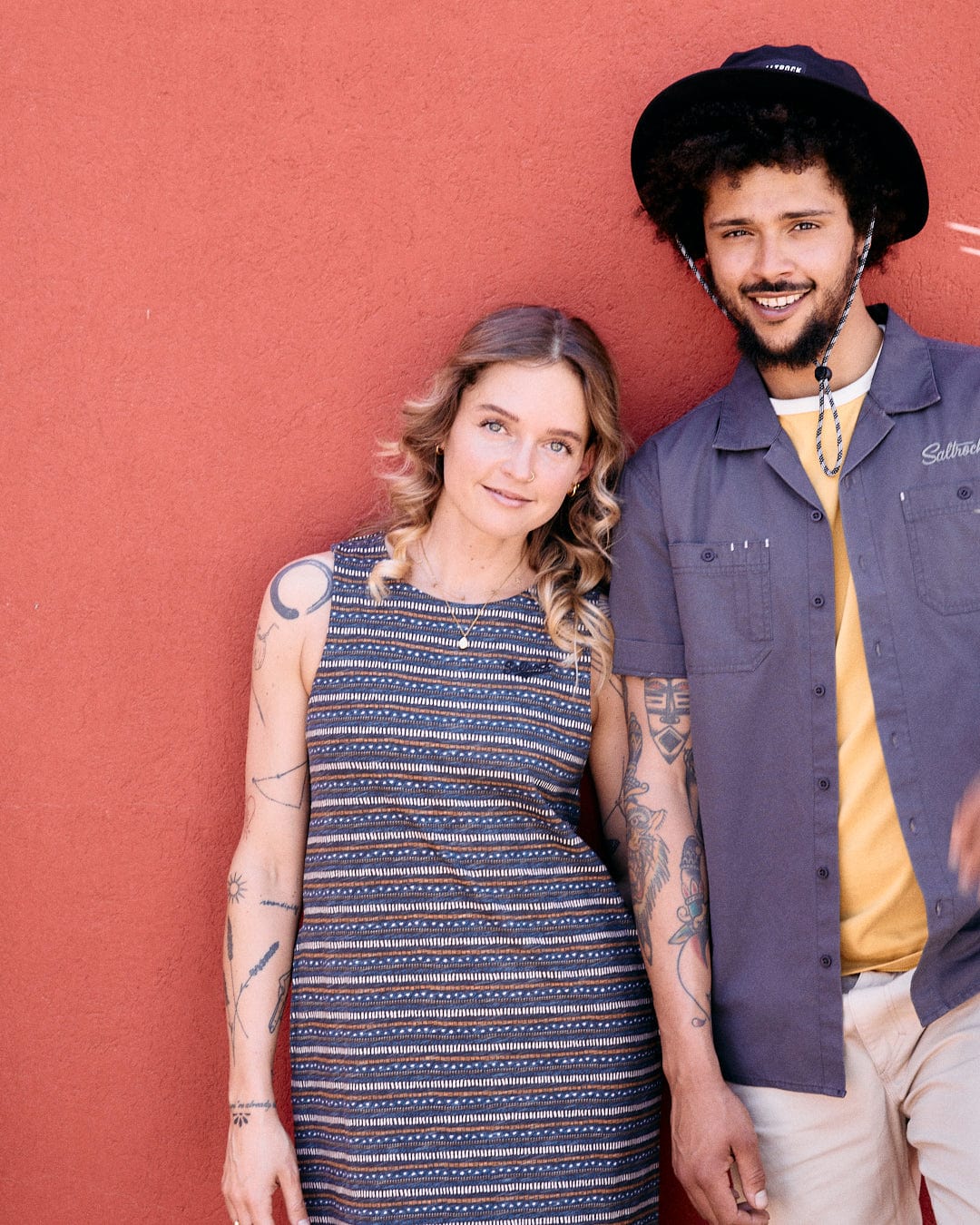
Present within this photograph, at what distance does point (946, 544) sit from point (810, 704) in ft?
1.40

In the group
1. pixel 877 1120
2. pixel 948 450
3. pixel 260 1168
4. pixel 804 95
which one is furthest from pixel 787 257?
pixel 260 1168

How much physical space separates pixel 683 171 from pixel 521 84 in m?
0.53

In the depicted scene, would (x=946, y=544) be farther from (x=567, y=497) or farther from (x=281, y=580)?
(x=281, y=580)

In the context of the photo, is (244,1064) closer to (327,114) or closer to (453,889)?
(453,889)

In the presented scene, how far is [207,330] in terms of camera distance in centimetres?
292

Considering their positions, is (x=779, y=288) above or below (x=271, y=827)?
above

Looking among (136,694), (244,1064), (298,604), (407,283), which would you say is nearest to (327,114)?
(407,283)

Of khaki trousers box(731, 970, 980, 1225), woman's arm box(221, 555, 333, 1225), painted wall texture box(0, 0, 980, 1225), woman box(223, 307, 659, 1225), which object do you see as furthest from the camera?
painted wall texture box(0, 0, 980, 1225)

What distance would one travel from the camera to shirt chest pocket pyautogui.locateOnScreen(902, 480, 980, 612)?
240cm

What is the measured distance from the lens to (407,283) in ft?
9.71

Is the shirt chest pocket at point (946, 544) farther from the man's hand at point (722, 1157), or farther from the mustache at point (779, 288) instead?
the man's hand at point (722, 1157)

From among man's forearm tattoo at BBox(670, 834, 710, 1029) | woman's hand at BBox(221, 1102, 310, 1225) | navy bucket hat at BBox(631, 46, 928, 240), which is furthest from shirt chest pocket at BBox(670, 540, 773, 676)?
woman's hand at BBox(221, 1102, 310, 1225)

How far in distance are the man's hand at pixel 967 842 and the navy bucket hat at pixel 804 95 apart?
131cm

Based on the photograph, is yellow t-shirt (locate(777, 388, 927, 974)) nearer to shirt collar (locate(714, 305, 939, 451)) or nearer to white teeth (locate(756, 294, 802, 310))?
shirt collar (locate(714, 305, 939, 451))
